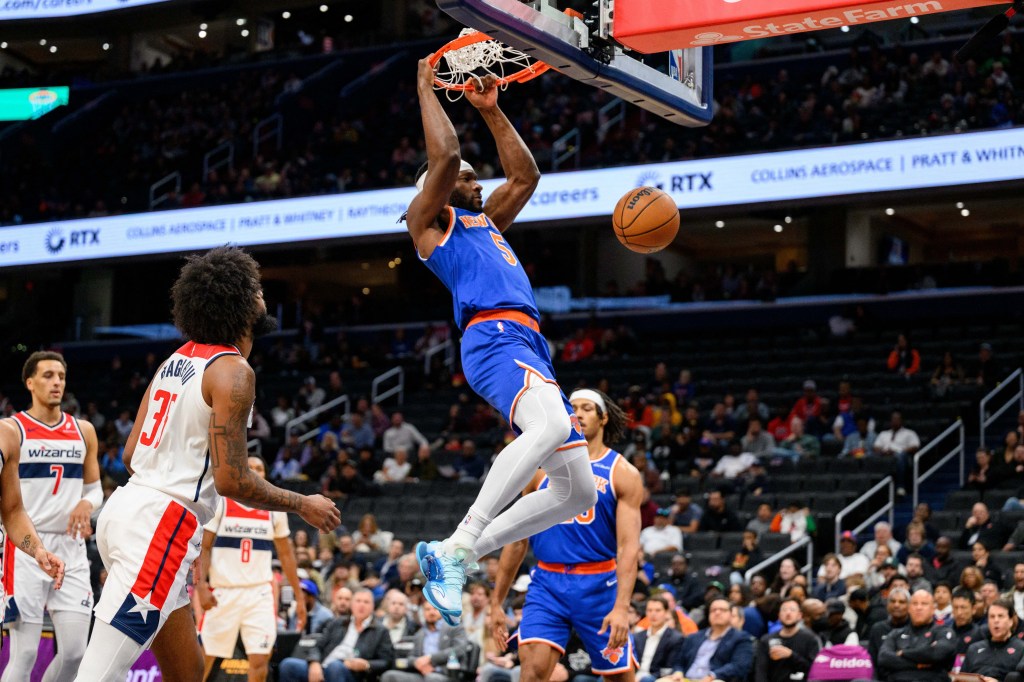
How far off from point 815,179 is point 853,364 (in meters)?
3.06

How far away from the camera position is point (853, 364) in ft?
68.0

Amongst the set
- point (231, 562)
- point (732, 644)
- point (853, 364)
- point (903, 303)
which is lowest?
point (732, 644)

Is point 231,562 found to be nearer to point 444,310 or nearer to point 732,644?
point 732,644

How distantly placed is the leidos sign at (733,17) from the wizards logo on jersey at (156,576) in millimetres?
3451

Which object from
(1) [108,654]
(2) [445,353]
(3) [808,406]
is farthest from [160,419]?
(2) [445,353]

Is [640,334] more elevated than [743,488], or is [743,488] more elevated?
[640,334]

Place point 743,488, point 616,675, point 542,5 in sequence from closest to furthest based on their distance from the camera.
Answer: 1. point 542,5
2. point 616,675
3. point 743,488

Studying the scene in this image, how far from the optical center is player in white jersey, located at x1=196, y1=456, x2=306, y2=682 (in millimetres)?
9930

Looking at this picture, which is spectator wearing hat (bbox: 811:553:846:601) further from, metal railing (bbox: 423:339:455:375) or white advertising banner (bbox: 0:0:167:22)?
white advertising banner (bbox: 0:0:167:22)

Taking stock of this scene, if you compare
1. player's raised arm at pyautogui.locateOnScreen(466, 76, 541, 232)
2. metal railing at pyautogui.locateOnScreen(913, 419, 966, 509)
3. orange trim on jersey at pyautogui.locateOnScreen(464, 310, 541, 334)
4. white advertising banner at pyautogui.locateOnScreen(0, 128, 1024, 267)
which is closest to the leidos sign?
player's raised arm at pyautogui.locateOnScreen(466, 76, 541, 232)

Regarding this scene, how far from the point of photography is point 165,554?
17.0 ft

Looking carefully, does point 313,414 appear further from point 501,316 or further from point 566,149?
point 501,316

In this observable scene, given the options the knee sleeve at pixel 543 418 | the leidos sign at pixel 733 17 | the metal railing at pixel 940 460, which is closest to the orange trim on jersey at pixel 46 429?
the knee sleeve at pixel 543 418

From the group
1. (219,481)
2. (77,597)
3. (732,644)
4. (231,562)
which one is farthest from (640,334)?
(219,481)
